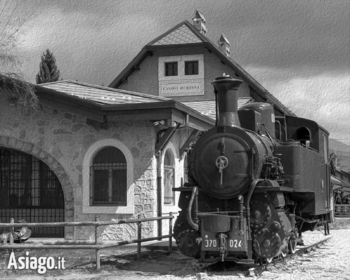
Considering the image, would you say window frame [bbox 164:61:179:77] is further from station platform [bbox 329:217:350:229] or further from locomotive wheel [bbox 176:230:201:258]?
locomotive wheel [bbox 176:230:201:258]

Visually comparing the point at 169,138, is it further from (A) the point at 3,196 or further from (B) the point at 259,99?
(B) the point at 259,99

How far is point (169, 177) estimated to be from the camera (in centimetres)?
1527

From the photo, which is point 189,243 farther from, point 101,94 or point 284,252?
point 101,94

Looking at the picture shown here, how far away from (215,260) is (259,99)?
14.1 meters

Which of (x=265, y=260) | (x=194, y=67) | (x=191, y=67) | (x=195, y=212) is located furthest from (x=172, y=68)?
(x=265, y=260)

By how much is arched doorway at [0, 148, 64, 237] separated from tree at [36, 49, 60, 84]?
2121 centimetres

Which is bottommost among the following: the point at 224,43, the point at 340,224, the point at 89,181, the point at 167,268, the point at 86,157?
the point at 167,268

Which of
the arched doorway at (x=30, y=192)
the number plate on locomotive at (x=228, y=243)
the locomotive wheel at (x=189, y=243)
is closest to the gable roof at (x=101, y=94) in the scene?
the arched doorway at (x=30, y=192)

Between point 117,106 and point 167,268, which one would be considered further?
point 117,106

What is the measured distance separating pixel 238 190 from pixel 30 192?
6.75m

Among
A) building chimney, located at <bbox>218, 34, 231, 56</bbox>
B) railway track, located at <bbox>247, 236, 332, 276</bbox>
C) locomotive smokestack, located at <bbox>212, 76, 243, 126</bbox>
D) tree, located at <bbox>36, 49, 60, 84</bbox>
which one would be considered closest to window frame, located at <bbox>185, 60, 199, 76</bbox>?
building chimney, located at <bbox>218, 34, 231, 56</bbox>

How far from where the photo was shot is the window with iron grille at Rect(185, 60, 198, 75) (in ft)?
81.0

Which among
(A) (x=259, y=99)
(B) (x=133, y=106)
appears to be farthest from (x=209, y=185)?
(A) (x=259, y=99)

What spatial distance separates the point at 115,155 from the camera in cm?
1423
